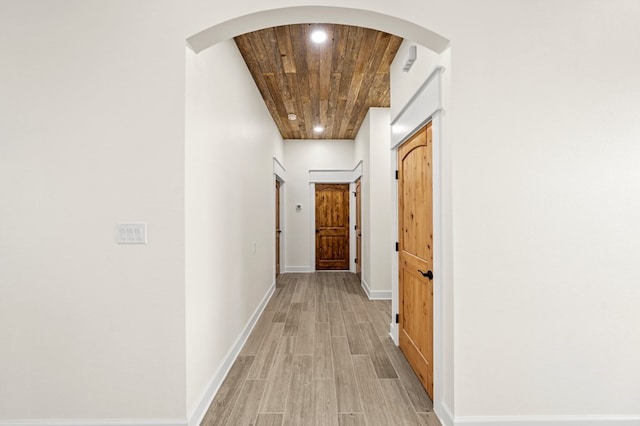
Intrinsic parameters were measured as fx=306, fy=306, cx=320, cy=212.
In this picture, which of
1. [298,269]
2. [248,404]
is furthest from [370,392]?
[298,269]

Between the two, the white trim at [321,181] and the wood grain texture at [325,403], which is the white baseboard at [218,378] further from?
the white trim at [321,181]

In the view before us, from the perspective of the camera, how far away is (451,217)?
173cm

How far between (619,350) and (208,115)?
2873mm

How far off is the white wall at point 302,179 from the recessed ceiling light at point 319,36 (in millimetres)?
3818

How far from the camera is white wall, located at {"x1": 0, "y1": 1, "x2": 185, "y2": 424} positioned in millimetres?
1692

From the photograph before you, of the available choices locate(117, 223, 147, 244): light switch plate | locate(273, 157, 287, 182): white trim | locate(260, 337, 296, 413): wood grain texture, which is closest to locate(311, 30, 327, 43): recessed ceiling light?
locate(117, 223, 147, 244): light switch plate

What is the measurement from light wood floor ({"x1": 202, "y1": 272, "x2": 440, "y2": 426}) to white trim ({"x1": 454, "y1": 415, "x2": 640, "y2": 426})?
0.90ft

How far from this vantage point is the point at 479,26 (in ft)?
5.67

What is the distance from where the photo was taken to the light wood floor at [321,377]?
1899 millimetres

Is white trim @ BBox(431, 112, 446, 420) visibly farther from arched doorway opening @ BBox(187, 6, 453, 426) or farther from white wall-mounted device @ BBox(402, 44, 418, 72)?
white wall-mounted device @ BBox(402, 44, 418, 72)

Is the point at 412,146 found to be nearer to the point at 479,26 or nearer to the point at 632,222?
the point at 479,26

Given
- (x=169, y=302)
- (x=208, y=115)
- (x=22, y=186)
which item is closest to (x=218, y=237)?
(x=169, y=302)

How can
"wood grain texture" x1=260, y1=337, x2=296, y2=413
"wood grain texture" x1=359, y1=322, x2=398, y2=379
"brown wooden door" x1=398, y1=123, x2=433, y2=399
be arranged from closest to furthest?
1. "wood grain texture" x1=260, y1=337, x2=296, y2=413
2. "brown wooden door" x1=398, y1=123, x2=433, y2=399
3. "wood grain texture" x1=359, y1=322, x2=398, y2=379

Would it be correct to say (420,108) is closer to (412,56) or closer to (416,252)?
(412,56)
